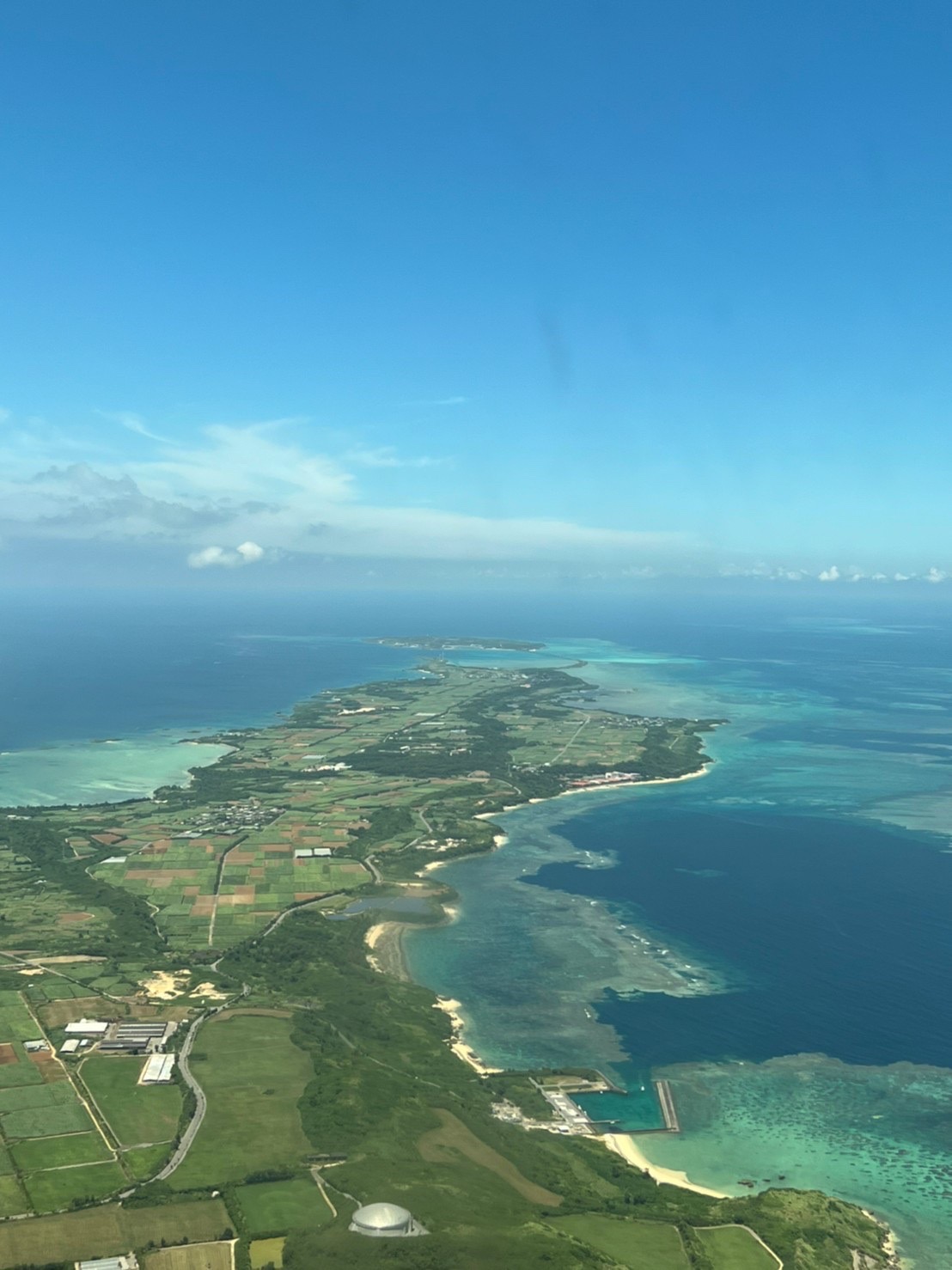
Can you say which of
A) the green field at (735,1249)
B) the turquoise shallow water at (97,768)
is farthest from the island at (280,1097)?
the turquoise shallow water at (97,768)

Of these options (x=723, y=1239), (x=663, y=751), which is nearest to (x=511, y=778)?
(x=663, y=751)

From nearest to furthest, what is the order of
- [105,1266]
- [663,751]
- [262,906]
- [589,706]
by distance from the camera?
[105,1266] → [262,906] → [663,751] → [589,706]

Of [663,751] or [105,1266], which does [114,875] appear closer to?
[105,1266]

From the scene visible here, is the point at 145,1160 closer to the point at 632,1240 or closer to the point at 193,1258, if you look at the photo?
the point at 193,1258

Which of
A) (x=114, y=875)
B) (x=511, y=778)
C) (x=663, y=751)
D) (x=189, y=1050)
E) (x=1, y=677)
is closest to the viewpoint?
(x=189, y=1050)

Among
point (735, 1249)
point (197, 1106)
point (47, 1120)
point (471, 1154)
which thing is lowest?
point (735, 1249)

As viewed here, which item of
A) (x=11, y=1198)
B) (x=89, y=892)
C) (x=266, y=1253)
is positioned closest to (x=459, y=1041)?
(x=266, y=1253)

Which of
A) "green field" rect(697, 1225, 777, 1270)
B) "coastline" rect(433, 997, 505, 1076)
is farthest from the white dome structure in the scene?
"coastline" rect(433, 997, 505, 1076)
